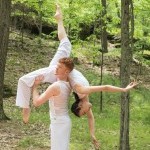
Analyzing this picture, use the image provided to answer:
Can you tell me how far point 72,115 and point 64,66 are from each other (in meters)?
9.27

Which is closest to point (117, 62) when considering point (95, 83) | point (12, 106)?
point (95, 83)

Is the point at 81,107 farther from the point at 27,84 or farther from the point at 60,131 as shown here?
the point at 27,84

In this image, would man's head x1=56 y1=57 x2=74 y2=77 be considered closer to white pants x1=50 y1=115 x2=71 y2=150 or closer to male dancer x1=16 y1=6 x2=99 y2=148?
male dancer x1=16 y1=6 x2=99 y2=148

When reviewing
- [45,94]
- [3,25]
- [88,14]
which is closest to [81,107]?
[45,94]

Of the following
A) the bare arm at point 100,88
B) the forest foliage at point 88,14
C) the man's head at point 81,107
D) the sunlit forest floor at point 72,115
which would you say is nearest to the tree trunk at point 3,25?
the sunlit forest floor at point 72,115

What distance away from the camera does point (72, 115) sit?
13703mm

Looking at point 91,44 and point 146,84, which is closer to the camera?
point 91,44

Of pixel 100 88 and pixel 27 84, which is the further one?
pixel 27 84

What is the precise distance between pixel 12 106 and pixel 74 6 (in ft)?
18.8

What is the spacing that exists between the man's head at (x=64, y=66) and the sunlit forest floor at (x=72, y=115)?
503 cm

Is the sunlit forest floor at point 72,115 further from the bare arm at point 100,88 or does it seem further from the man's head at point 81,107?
the bare arm at point 100,88

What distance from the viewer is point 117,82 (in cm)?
2036

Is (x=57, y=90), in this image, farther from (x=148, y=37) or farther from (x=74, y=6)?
(x=148, y=37)

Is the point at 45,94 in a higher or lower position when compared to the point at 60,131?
higher
